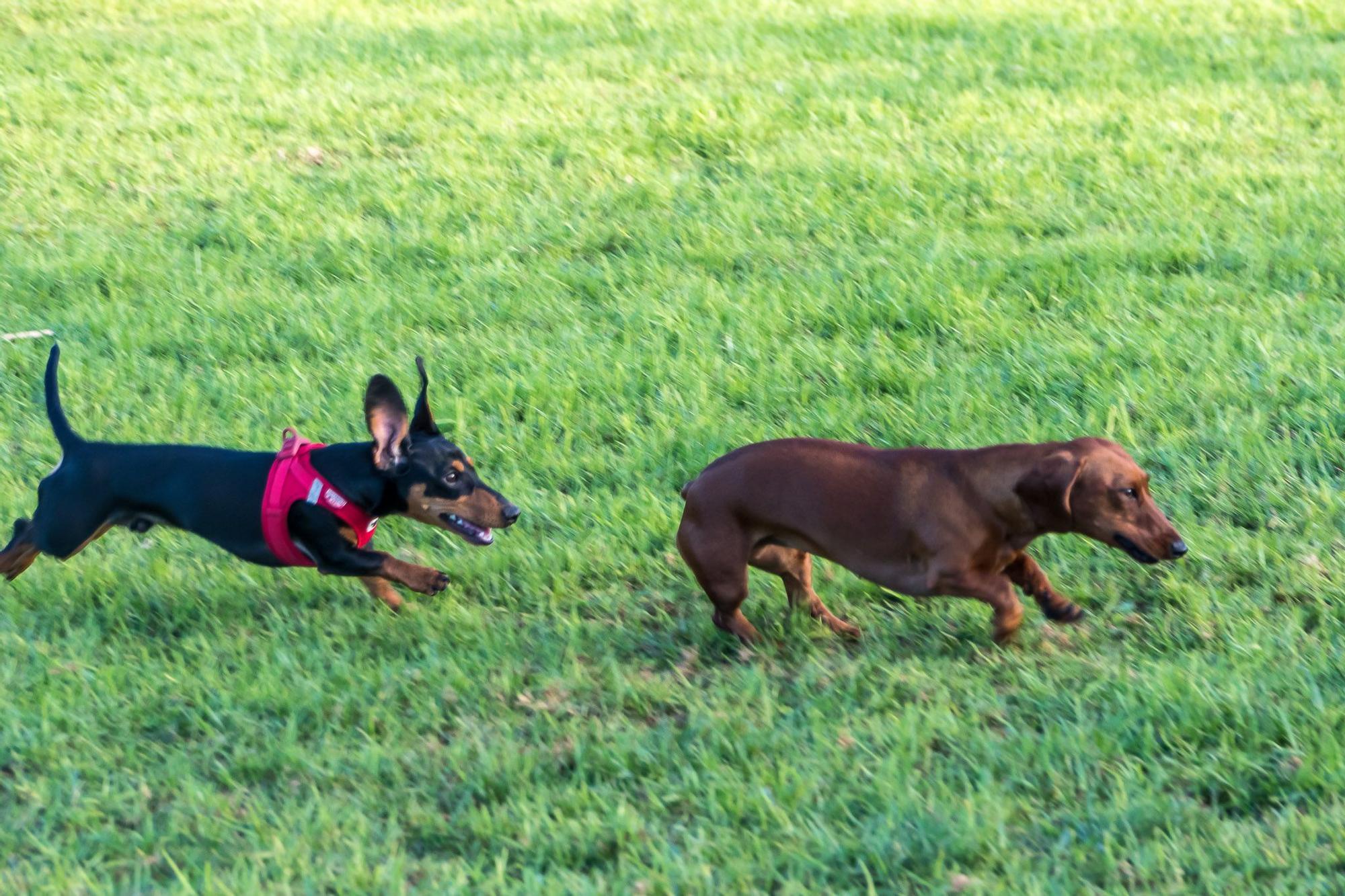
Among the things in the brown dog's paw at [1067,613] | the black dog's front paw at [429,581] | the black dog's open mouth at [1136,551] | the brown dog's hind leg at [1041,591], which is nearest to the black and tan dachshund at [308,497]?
the black dog's front paw at [429,581]

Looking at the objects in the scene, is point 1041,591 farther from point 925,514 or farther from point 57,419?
point 57,419

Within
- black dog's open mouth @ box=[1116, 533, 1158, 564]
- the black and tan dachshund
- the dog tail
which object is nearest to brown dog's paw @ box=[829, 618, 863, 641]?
black dog's open mouth @ box=[1116, 533, 1158, 564]

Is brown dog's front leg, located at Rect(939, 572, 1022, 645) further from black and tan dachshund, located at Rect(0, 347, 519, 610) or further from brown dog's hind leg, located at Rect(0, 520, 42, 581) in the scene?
brown dog's hind leg, located at Rect(0, 520, 42, 581)

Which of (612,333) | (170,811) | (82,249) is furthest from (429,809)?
(82,249)

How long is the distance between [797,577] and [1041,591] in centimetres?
78

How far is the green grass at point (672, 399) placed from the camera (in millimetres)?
3590

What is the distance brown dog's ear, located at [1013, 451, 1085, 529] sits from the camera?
403 centimetres

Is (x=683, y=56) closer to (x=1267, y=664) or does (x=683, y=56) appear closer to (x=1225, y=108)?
(x=1225, y=108)

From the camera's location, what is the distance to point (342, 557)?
4.66 metres

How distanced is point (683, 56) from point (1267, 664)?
25.2 ft

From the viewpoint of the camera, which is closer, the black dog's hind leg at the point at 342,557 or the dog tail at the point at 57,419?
the black dog's hind leg at the point at 342,557

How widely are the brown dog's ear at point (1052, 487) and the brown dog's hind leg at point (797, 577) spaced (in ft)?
2.45

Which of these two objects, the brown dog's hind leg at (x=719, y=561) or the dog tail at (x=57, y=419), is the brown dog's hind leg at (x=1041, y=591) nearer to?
the brown dog's hind leg at (x=719, y=561)

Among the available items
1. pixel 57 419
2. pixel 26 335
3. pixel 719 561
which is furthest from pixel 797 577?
pixel 26 335
